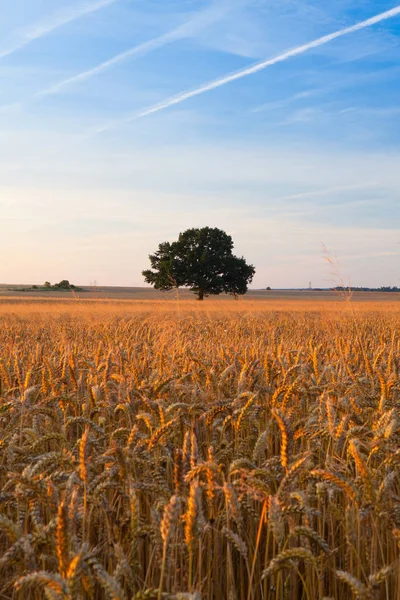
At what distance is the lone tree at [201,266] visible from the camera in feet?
180

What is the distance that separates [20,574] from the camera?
182 cm

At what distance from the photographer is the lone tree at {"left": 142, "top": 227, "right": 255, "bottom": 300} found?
54750 millimetres

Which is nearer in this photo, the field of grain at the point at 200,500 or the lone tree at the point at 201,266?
the field of grain at the point at 200,500

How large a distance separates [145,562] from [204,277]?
52595 mm

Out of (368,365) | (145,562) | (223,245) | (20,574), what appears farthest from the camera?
(223,245)

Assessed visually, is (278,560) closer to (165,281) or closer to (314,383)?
(314,383)

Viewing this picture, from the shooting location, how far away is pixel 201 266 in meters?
54.8

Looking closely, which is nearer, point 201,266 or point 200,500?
point 200,500

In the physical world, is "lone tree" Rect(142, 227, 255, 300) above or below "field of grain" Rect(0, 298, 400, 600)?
Result: above

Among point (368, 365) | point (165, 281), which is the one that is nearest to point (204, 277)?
point (165, 281)

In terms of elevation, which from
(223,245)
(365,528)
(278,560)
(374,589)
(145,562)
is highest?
(223,245)

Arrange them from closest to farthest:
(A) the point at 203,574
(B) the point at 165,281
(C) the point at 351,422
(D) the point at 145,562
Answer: (A) the point at 203,574 < (D) the point at 145,562 < (C) the point at 351,422 < (B) the point at 165,281

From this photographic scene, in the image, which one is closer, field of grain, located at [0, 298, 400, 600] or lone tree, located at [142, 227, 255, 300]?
field of grain, located at [0, 298, 400, 600]

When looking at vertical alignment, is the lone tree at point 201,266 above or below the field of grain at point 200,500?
above
